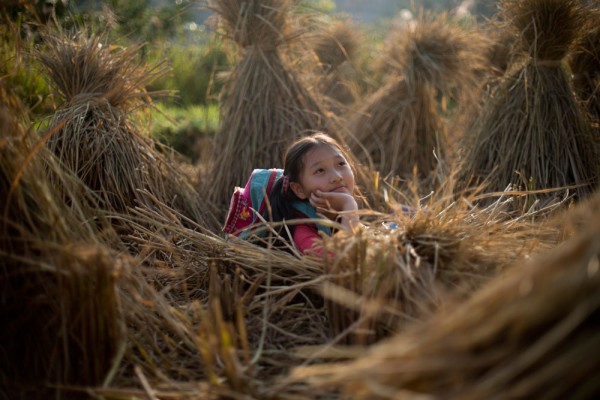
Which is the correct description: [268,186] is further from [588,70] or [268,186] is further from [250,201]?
[588,70]

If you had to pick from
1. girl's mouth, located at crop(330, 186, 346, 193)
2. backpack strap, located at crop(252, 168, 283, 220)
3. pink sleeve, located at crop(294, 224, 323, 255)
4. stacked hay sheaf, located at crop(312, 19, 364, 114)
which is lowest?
pink sleeve, located at crop(294, 224, 323, 255)

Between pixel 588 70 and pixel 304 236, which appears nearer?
pixel 304 236

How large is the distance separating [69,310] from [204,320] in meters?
0.33

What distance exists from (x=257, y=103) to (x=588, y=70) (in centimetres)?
177

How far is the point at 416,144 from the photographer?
145 inches

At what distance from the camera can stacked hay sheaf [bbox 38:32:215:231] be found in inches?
90.2

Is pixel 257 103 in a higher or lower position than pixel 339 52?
lower

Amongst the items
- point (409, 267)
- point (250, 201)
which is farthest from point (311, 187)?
point (409, 267)

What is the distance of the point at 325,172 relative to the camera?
2148 millimetres

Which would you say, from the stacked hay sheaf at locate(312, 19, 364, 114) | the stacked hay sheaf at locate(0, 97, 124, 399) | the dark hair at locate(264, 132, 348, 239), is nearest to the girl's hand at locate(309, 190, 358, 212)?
the dark hair at locate(264, 132, 348, 239)

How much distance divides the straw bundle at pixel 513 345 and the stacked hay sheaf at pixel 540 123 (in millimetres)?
1708

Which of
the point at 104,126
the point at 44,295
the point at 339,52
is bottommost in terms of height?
the point at 44,295

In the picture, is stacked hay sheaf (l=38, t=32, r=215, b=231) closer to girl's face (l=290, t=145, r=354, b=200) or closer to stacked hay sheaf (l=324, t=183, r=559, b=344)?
girl's face (l=290, t=145, r=354, b=200)

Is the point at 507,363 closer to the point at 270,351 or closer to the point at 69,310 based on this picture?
the point at 270,351
